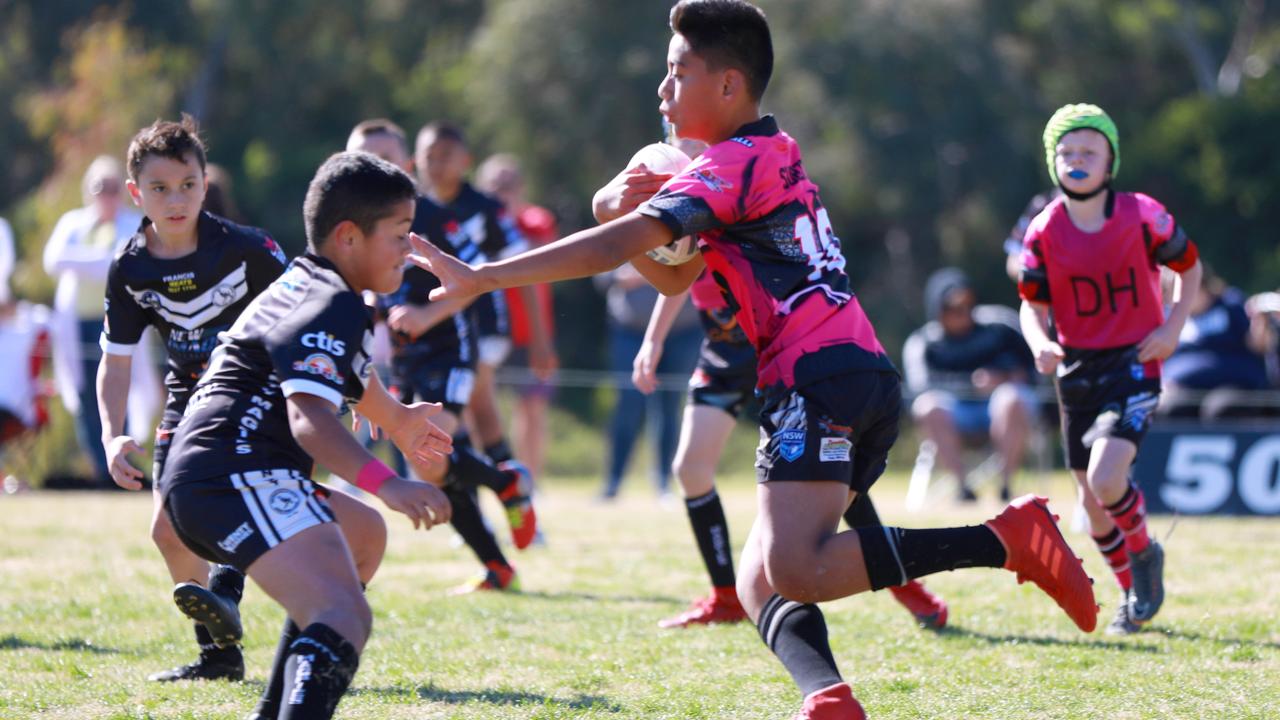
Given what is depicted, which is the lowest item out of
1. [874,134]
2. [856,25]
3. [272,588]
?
[272,588]

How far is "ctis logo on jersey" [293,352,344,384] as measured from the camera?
355 centimetres

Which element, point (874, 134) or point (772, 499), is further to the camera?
point (874, 134)

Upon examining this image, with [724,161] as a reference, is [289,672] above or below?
below

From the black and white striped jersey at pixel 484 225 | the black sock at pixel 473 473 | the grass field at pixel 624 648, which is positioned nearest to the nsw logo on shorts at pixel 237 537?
the grass field at pixel 624 648

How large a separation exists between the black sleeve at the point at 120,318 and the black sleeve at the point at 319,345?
145 centimetres

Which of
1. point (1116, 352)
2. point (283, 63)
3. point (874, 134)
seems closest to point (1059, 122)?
point (1116, 352)

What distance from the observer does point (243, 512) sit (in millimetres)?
3668

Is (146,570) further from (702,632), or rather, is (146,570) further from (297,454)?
(297,454)

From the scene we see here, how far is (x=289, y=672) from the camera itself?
3.47 metres

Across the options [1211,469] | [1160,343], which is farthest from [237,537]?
→ [1211,469]

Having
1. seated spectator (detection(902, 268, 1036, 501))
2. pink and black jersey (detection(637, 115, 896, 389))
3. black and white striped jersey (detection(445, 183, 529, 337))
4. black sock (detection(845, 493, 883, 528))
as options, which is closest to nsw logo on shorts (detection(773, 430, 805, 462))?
pink and black jersey (detection(637, 115, 896, 389))

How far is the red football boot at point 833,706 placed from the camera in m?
3.71

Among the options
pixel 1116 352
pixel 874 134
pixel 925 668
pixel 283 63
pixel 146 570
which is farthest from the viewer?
pixel 283 63

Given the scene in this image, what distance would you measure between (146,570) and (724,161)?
14.7 feet
